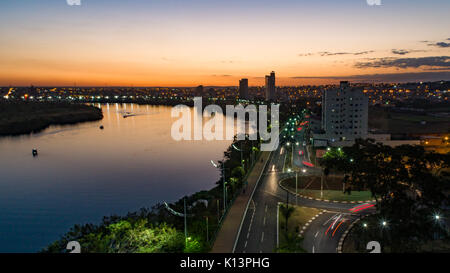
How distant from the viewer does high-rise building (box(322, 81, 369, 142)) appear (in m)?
20.2

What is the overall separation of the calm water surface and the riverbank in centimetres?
384

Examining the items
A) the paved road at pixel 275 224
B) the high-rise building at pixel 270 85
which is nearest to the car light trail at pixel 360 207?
the paved road at pixel 275 224

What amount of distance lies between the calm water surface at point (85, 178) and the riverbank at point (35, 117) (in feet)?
12.6

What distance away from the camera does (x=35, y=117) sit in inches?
1425

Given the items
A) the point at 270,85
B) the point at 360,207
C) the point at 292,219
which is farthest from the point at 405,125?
the point at 270,85

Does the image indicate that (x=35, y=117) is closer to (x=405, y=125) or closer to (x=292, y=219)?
(x=292, y=219)

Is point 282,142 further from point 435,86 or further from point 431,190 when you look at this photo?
point 435,86

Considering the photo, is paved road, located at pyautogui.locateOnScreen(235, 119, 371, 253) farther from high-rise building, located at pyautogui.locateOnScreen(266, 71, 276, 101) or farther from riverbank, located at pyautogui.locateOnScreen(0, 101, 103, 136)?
high-rise building, located at pyautogui.locateOnScreen(266, 71, 276, 101)

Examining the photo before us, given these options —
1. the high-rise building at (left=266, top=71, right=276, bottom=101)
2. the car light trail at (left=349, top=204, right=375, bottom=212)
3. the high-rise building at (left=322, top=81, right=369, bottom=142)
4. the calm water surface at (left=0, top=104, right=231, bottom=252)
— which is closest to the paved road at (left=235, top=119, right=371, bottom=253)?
the car light trail at (left=349, top=204, right=375, bottom=212)

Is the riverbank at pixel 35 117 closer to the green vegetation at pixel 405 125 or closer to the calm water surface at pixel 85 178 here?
the calm water surface at pixel 85 178

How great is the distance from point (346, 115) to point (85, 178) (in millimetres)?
15848

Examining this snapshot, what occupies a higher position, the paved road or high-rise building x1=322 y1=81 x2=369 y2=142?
high-rise building x1=322 y1=81 x2=369 y2=142

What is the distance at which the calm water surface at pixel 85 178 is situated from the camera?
36.3 ft
